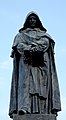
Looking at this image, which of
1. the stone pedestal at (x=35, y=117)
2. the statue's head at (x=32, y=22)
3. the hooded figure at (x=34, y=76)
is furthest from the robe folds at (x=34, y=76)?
A: the statue's head at (x=32, y=22)

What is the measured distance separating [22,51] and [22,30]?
1.11 metres

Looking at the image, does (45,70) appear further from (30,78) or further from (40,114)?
(40,114)

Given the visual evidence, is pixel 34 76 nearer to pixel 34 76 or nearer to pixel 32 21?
pixel 34 76

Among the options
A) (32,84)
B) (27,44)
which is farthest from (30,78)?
(27,44)

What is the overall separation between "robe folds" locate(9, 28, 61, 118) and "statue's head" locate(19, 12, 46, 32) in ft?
1.18

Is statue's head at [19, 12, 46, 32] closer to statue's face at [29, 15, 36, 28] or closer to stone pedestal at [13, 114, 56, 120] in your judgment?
statue's face at [29, 15, 36, 28]

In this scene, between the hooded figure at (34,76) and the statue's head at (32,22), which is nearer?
the hooded figure at (34,76)

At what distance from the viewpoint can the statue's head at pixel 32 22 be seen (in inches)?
619

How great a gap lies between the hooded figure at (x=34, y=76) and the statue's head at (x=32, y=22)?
0.08 m

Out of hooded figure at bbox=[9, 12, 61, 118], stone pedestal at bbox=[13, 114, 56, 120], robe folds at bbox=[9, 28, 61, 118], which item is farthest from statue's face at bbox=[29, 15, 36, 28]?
stone pedestal at bbox=[13, 114, 56, 120]

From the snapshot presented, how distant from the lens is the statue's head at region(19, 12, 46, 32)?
15711 millimetres

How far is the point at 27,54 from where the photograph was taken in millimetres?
14867

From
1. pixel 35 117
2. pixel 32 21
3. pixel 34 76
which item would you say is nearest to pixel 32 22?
pixel 32 21

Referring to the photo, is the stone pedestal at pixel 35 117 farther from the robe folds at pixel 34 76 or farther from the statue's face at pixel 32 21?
the statue's face at pixel 32 21
